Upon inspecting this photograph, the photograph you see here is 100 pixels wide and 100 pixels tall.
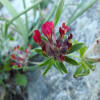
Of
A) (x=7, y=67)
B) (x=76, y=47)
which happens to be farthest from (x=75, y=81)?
(x=7, y=67)

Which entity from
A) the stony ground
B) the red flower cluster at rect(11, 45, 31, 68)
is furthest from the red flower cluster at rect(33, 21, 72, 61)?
the red flower cluster at rect(11, 45, 31, 68)

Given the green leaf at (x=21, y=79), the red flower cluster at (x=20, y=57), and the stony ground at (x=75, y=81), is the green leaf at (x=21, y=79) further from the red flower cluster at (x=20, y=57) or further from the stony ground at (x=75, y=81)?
the red flower cluster at (x=20, y=57)

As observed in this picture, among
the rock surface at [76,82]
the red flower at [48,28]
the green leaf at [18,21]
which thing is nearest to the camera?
the red flower at [48,28]

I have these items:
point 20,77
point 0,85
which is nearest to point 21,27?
point 20,77

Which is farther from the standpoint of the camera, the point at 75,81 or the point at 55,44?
the point at 75,81

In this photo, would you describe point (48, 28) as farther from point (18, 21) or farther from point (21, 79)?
point (21, 79)

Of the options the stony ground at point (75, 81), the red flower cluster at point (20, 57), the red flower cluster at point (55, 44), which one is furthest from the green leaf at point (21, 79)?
the red flower cluster at point (55, 44)

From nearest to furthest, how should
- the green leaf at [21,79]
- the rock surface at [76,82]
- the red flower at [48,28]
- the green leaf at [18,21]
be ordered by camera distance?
1. the red flower at [48,28]
2. the rock surface at [76,82]
3. the green leaf at [18,21]
4. the green leaf at [21,79]

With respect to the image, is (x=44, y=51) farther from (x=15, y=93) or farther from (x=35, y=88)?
(x=15, y=93)
